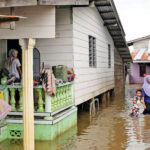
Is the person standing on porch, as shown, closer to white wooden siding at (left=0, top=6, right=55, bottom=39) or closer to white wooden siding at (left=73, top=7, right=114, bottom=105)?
white wooden siding at (left=73, top=7, right=114, bottom=105)

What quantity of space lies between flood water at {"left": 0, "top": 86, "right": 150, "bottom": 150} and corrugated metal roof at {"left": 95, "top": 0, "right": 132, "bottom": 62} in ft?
14.9

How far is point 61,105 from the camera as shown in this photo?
909 centimetres

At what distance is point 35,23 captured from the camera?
23.7 ft

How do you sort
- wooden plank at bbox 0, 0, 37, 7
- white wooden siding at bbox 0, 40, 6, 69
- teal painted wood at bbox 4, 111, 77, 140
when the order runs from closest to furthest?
wooden plank at bbox 0, 0, 37, 7, teal painted wood at bbox 4, 111, 77, 140, white wooden siding at bbox 0, 40, 6, 69

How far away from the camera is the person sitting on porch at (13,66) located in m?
8.91

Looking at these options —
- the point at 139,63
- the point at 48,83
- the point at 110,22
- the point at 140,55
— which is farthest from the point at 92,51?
the point at 139,63

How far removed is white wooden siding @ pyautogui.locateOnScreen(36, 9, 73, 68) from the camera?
32.8ft

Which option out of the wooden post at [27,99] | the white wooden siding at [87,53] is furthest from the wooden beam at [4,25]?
the white wooden siding at [87,53]

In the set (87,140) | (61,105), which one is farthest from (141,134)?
(61,105)

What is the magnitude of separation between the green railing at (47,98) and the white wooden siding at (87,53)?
2.59 ft

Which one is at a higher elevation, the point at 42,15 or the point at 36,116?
the point at 42,15

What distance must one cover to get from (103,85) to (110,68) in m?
2.63

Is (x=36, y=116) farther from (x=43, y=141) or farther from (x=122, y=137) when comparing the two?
(x=122, y=137)

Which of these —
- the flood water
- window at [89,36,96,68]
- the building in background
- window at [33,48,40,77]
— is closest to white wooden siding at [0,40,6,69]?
window at [33,48,40,77]
